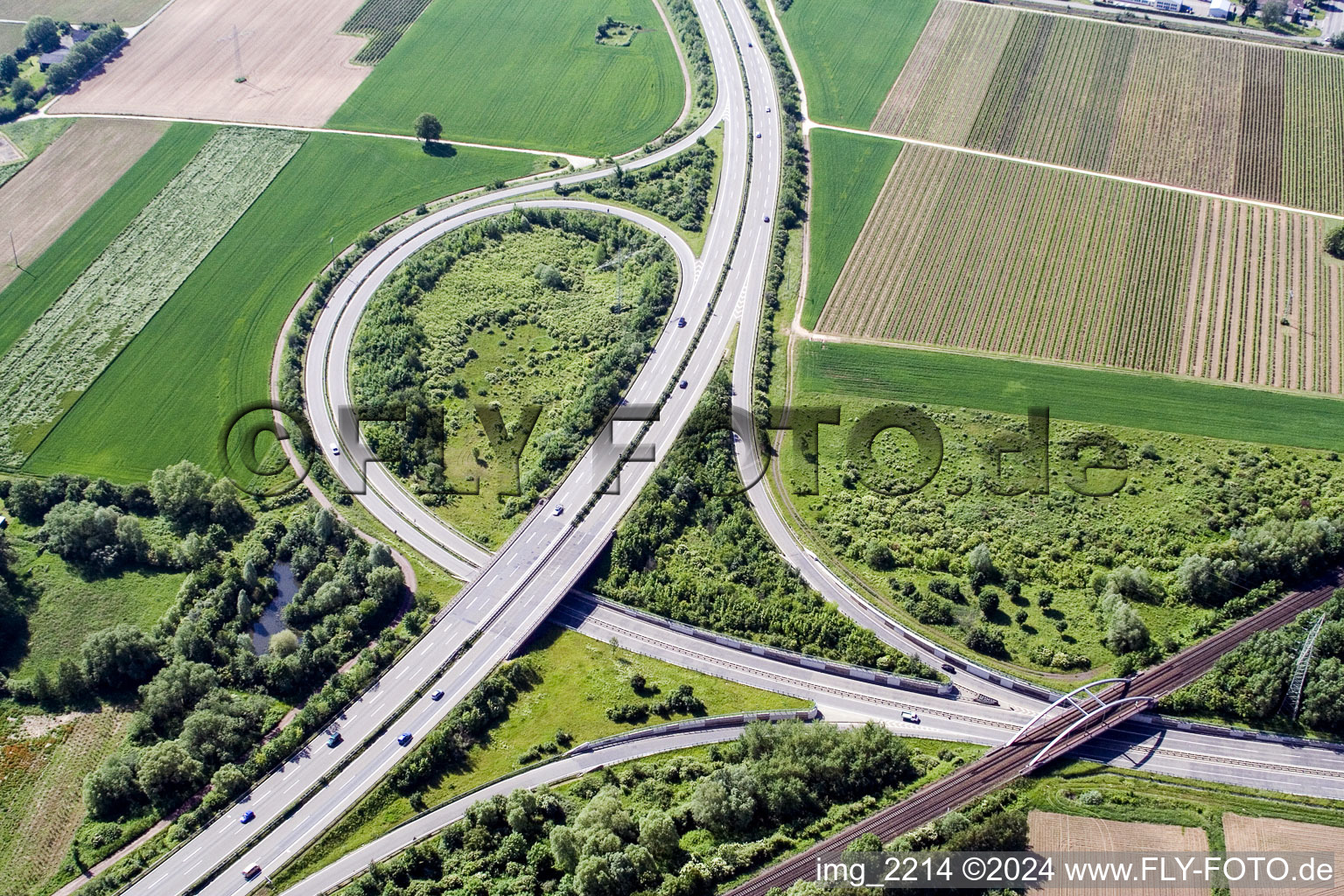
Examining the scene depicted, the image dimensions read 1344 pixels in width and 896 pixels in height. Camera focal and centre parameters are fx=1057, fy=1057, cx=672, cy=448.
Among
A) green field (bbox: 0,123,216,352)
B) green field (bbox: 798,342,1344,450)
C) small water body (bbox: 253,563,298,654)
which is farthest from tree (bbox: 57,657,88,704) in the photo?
green field (bbox: 798,342,1344,450)

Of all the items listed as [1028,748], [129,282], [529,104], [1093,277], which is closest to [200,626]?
[129,282]

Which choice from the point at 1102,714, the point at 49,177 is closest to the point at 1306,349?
the point at 1102,714

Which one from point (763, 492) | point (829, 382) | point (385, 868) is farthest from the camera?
point (829, 382)

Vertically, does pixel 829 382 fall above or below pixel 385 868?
above

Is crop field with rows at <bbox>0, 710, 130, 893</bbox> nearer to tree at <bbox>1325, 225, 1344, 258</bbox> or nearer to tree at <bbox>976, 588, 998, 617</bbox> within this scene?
tree at <bbox>976, 588, 998, 617</bbox>

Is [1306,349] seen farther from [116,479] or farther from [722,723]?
[116,479]
